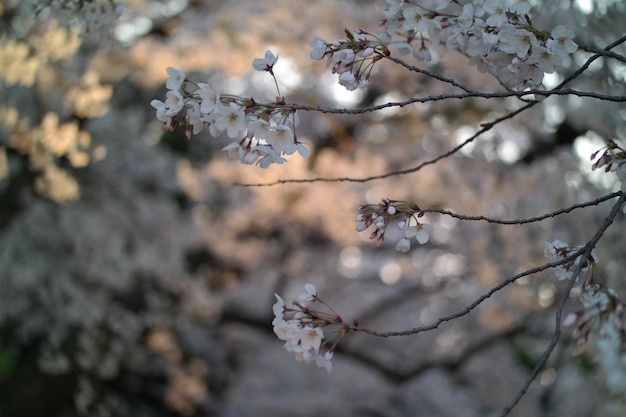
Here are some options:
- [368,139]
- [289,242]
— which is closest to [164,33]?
[368,139]

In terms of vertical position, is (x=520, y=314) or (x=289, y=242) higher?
(x=289, y=242)

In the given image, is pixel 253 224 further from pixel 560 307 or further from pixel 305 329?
pixel 560 307

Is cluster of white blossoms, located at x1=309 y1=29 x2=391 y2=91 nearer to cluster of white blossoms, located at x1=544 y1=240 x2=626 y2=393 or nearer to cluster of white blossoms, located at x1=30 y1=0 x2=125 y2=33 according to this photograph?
cluster of white blossoms, located at x1=544 y1=240 x2=626 y2=393

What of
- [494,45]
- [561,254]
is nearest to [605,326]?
[561,254]

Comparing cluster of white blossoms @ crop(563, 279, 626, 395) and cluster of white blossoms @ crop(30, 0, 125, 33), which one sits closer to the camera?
cluster of white blossoms @ crop(563, 279, 626, 395)

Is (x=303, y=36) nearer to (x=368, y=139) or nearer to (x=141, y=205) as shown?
(x=368, y=139)

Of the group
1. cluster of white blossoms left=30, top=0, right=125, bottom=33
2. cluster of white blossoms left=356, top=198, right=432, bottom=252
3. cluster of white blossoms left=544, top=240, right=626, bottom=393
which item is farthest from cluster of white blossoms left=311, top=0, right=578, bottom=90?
cluster of white blossoms left=30, top=0, right=125, bottom=33
